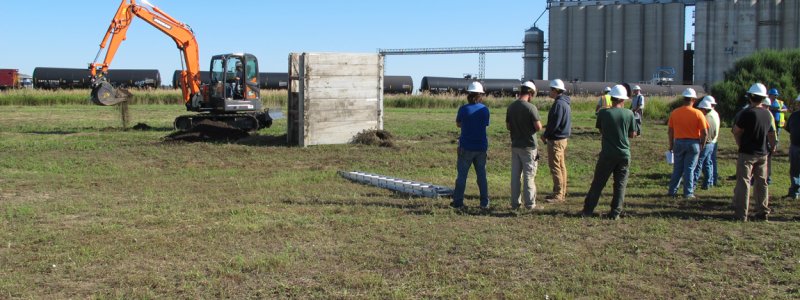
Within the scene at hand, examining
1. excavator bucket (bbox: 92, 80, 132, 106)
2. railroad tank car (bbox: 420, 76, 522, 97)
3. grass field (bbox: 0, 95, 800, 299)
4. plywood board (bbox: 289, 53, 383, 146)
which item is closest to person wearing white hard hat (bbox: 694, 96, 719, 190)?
grass field (bbox: 0, 95, 800, 299)

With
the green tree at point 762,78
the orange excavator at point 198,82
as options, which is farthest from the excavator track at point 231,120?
the green tree at point 762,78

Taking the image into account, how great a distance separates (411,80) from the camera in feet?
181

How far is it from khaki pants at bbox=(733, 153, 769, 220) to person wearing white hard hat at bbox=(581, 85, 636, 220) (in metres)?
1.36

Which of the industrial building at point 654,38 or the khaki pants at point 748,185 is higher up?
the industrial building at point 654,38

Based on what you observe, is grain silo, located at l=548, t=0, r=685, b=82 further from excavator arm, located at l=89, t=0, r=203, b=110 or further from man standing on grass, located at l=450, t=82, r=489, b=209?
man standing on grass, located at l=450, t=82, r=489, b=209

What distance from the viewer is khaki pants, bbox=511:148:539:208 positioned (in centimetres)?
972

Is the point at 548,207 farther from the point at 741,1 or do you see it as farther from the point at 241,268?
the point at 741,1

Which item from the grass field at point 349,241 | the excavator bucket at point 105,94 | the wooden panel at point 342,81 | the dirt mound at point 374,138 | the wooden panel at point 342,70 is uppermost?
the wooden panel at point 342,70

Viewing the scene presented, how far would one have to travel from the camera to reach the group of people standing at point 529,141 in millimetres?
9216

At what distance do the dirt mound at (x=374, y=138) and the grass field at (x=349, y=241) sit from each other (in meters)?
3.98

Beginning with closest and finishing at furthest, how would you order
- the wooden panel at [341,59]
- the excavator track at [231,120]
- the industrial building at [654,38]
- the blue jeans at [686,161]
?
1. the blue jeans at [686,161]
2. the wooden panel at [341,59]
3. the excavator track at [231,120]
4. the industrial building at [654,38]

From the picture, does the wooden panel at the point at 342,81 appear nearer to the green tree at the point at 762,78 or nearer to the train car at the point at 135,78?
the green tree at the point at 762,78

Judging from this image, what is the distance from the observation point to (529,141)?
31.8ft

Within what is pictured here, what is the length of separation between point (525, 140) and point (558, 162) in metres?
1.20
